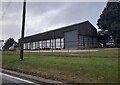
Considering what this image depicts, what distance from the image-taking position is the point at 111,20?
2569 inches

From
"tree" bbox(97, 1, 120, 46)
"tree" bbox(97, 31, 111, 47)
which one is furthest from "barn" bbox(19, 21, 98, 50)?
"tree" bbox(97, 1, 120, 46)

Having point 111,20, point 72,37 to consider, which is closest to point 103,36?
point 111,20

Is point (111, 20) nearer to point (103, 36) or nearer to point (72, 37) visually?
point (103, 36)

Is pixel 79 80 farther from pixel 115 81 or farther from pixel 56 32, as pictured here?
pixel 56 32

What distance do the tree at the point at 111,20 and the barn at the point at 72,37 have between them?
3.05 metres

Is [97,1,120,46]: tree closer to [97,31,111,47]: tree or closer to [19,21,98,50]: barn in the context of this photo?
[97,31,111,47]: tree

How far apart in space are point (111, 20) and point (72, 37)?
477 inches

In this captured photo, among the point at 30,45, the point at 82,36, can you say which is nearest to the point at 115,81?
the point at 82,36

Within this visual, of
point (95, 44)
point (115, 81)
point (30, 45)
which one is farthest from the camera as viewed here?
point (30, 45)

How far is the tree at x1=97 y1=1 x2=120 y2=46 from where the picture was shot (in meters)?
62.3

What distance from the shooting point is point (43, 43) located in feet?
241

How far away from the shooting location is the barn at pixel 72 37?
6050 centimetres

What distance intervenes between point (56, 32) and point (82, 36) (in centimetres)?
871

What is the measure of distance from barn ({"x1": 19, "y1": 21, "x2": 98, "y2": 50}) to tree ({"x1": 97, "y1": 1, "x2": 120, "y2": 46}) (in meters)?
3.05
